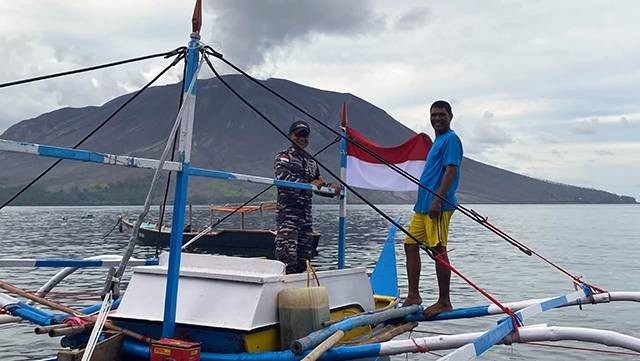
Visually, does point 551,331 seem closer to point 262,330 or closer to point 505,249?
point 262,330

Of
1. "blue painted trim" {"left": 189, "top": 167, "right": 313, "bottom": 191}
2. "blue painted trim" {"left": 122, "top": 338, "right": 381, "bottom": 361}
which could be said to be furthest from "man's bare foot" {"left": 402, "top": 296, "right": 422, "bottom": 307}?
"blue painted trim" {"left": 122, "top": 338, "right": 381, "bottom": 361}

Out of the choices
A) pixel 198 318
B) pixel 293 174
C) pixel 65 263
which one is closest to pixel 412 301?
pixel 293 174

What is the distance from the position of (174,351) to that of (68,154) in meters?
1.86

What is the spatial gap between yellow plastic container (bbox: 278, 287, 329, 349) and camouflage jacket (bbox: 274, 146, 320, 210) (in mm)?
2202

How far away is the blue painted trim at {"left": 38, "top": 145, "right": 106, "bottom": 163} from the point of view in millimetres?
4586

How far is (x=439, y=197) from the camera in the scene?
6879 millimetres

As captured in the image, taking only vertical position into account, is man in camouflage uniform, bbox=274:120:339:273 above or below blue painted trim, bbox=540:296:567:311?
above

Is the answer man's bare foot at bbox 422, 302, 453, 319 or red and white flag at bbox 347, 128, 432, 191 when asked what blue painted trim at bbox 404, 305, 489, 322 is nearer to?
man's bare foot at bbox 422, 302, 453, 319

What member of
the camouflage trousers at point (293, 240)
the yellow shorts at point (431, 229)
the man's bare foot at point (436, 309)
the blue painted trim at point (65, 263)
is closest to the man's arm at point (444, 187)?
the yellow shorts at point (431, 229)

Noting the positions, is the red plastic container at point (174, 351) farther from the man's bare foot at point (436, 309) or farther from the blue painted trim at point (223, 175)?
the man's bare foot at point (436, 309)

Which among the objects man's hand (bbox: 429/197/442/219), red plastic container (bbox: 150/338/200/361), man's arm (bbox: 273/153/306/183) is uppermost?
man's arm (bbox: 273/153/306/183)

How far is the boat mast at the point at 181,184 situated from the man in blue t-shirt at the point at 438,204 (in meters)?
2.84

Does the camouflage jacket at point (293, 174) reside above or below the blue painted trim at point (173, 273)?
above

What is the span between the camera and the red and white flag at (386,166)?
9.84 meters
